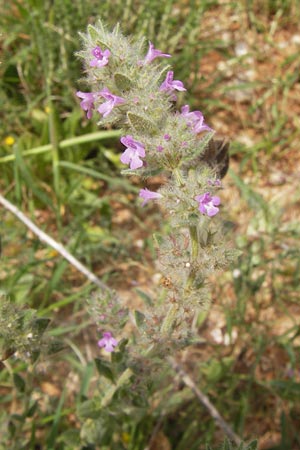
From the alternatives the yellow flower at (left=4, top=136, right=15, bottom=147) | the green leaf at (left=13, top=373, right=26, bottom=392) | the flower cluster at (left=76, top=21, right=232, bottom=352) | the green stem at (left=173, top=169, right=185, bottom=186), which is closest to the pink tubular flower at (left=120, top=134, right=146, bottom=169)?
the flower cluster at (left=76, top=21, right=232, bottom=352)

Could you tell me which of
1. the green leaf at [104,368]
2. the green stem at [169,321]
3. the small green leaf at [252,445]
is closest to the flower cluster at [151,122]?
the green stem at [169,321]

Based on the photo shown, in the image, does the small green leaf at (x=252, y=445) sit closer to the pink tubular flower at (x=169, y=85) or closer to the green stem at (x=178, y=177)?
the green stem at (x=178, y=177)

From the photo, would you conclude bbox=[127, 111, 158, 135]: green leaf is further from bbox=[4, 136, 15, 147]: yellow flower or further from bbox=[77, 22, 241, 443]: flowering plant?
bbox=[4, 136, 15, 147]: yellow flower

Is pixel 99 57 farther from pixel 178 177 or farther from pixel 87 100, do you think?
pixel 178 177

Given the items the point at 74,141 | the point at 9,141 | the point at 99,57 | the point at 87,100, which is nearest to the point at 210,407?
the point at 87,100

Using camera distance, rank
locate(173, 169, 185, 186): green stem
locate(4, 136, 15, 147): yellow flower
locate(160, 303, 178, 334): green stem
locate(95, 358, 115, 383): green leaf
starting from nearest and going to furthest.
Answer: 1. locate(173, 169, 185, 186): green stem
2. locate(160, 303, 178, 334): green stem
3. locate(95, 358, 115, 383): green leaf
4. locate(4, 136, 15, 147): yellow flower

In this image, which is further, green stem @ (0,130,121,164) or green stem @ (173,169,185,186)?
green stem @ (0,130,121,164)
